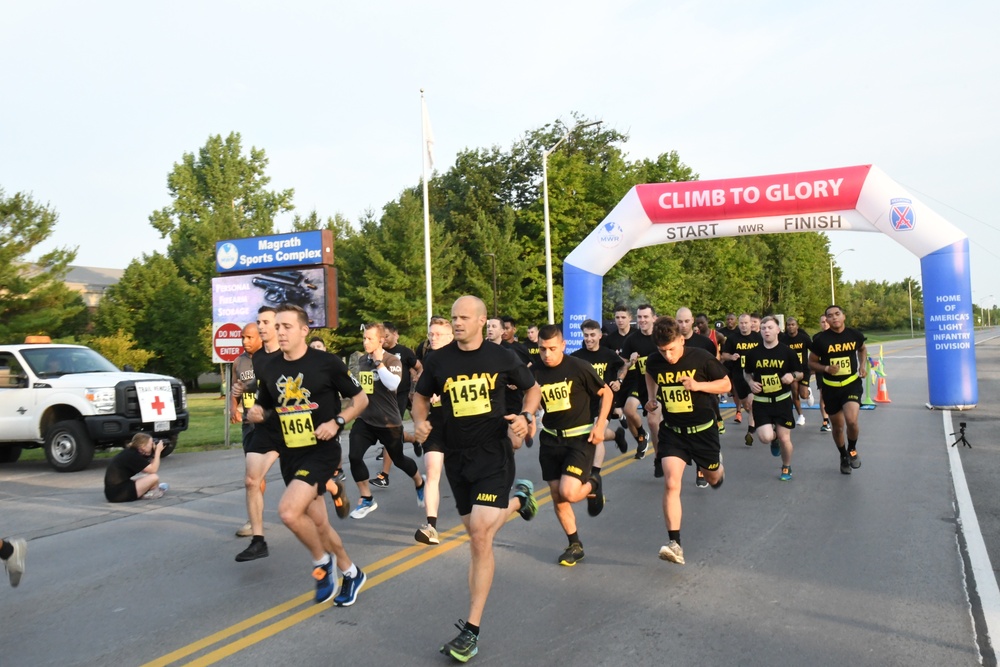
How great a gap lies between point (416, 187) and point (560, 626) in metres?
63.0

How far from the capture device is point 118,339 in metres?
44.9

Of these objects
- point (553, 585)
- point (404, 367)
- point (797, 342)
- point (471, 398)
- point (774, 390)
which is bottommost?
point (553, 585)

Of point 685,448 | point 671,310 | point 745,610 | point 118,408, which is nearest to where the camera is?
point 745,610

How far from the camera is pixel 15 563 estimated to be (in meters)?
5.48

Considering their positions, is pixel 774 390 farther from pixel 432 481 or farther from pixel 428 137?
pixel 428 137

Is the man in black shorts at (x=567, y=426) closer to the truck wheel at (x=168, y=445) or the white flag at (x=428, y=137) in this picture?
the truck wheel at (x=168, y=445)

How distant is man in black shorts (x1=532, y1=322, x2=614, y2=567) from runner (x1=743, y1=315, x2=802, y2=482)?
4.02 m

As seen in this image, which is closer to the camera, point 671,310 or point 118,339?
point 118,339

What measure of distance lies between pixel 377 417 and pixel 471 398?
13.1 feet

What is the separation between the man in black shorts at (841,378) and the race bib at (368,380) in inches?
212

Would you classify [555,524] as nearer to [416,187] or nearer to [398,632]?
[398,632]

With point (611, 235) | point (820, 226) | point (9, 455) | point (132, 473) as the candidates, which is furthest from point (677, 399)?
point (611, 235)

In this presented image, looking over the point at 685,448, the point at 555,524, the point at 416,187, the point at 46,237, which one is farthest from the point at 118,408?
the point at 416,187

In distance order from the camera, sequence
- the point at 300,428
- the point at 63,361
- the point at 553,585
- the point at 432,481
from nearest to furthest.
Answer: the point at 300,428
the point at 553,585
the point at 432,481
the point at 63,361
